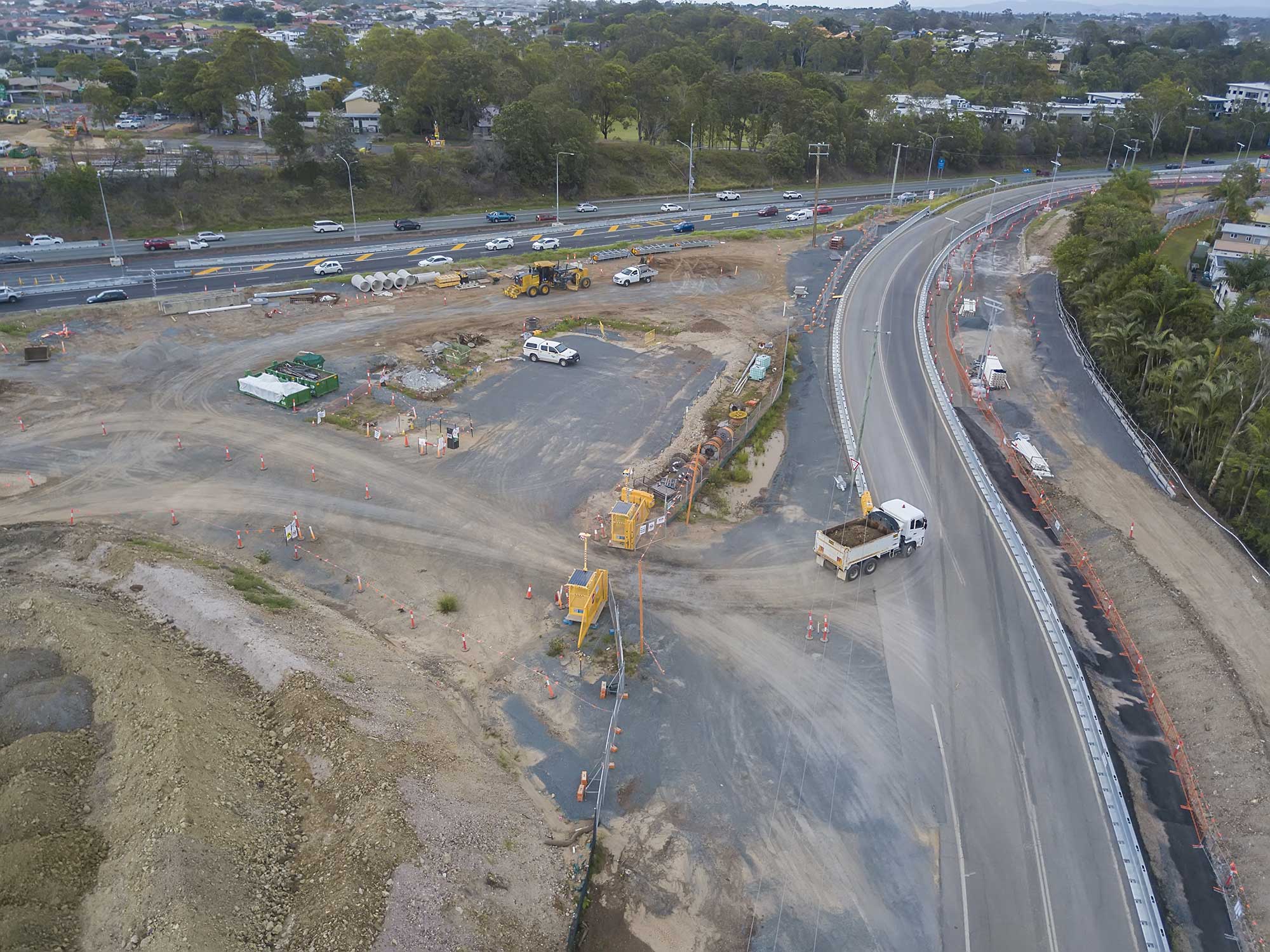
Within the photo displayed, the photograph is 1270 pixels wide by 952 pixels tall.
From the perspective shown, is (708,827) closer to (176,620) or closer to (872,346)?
(176,620)

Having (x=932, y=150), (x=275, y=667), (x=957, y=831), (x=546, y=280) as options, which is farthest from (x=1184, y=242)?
(x=275, y=667)

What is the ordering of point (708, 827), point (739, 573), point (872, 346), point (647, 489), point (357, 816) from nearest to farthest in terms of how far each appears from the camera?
point (357, 816), point (708, 827), point (739, 573), point (647, 489), point (872, 346)

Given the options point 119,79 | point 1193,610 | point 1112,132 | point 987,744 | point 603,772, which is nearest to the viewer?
point 603,772

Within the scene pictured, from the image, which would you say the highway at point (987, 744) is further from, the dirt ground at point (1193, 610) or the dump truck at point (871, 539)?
the dirt ground at point (1193, 610)

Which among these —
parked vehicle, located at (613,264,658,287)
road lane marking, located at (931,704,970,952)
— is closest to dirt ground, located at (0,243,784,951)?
road lane marking, located at (931,704,970,952)

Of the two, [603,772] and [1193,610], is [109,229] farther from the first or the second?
[1193,610]

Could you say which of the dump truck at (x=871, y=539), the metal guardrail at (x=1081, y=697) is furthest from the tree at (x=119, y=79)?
the dump truck at (x=871, y=539)

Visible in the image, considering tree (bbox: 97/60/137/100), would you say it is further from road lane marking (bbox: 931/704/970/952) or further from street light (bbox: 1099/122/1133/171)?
street light (bbox: 1099/122/1133/171)

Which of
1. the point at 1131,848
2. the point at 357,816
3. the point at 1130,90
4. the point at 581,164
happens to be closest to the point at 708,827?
the point at 357,816
